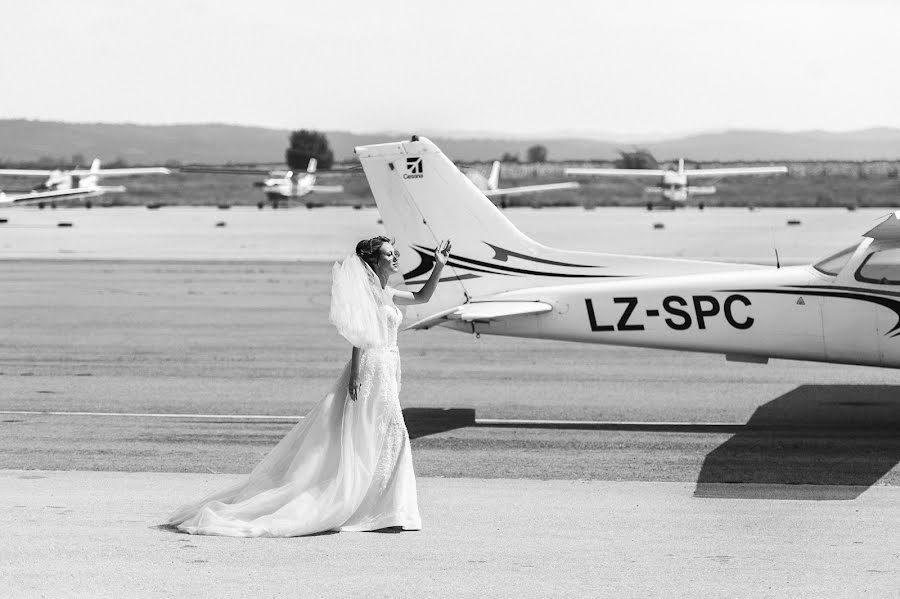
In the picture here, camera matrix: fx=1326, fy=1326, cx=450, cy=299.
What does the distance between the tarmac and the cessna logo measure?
383cm

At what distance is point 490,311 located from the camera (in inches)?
460

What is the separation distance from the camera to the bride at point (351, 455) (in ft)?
24.8

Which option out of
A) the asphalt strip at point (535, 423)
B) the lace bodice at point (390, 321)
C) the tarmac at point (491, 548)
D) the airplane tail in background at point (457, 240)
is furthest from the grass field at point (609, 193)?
the lace bodice at point (390, 321)

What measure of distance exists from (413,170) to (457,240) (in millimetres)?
767

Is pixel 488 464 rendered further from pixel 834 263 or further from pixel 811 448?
pixel 834 263

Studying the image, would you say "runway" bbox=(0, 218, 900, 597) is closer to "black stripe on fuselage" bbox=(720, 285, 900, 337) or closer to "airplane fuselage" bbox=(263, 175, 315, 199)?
"black stripe on fuselage" bbox=(720, 285, 900, 337)

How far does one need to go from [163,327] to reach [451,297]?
851 cm

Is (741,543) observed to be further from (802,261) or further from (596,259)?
(802,261)

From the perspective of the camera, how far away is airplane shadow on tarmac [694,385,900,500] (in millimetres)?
9047

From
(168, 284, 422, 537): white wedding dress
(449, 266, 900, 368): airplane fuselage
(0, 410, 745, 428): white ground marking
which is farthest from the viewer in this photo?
(0, 410, 745, 428): white ground marking

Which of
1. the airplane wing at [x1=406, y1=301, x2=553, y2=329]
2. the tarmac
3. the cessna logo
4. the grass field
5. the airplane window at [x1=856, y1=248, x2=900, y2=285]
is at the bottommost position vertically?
the grass field

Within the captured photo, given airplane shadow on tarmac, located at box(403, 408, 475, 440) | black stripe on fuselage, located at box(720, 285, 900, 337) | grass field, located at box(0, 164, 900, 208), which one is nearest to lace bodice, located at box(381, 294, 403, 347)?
airplane shadow on tarmac, located at box(403, 408, 475, 440)

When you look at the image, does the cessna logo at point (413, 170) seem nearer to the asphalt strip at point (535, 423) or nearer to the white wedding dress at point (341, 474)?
the asphalt strip at point (535, 423)

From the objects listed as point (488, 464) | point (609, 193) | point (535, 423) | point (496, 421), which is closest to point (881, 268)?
point (535, 423)
